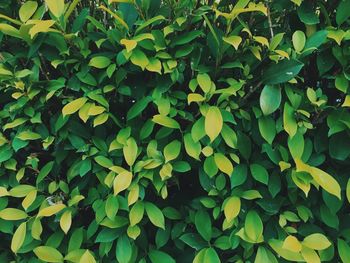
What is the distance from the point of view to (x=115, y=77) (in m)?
1.56

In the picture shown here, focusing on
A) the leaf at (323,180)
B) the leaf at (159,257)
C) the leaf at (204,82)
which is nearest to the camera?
the leaf at (323,180)

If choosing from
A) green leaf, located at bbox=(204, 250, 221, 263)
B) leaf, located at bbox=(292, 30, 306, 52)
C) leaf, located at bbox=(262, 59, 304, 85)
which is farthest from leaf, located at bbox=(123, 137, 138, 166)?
leaf, located at bbox=(292, 30, 306, 52)

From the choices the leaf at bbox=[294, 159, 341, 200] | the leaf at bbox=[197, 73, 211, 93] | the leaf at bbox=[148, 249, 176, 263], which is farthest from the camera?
the leaf at bbox=[148, 249, 176, 263]

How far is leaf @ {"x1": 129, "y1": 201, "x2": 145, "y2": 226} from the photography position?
1.44 metres

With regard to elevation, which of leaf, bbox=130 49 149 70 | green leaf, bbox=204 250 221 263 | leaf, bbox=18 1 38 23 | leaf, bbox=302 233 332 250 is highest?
leaf, bbox=18 1 38 23

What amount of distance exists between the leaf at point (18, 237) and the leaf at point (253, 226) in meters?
0.87

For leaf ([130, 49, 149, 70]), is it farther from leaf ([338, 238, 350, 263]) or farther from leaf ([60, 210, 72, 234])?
leaf ([338, 238, 350, 263])

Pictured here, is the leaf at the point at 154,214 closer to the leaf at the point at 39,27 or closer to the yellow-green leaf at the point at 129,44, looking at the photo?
the yellow-green leaf at the point at 129,44

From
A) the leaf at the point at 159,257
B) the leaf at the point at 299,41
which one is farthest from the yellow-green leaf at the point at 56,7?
the leaf at the point at 159,257

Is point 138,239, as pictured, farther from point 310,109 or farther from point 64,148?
point 310,109

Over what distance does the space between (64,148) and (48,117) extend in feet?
0.57

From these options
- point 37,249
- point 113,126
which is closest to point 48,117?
point 113,126

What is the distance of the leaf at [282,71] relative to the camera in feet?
4.54

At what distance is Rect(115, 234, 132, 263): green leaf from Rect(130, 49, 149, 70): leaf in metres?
0.66
